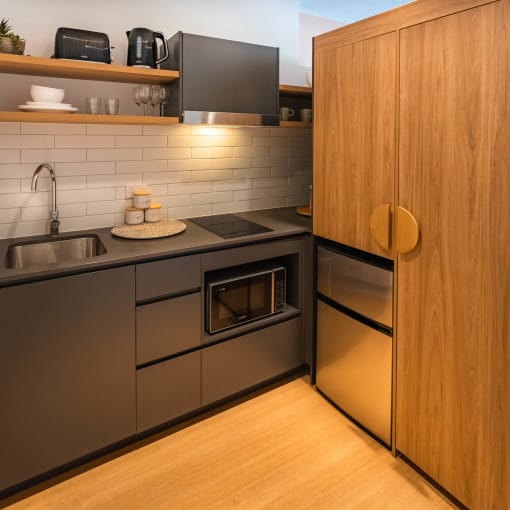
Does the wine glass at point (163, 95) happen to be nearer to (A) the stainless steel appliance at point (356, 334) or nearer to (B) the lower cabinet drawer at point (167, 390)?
(A) the stainless steel appliance at point (356, 334)

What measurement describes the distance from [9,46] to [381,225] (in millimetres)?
1766

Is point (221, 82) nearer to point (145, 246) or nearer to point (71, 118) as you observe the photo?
point (71, 118)

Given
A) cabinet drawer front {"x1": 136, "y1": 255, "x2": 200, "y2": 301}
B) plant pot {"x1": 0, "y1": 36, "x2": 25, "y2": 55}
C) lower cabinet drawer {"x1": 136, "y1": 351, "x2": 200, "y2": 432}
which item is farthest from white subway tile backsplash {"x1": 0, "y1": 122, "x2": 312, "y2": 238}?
lower cabinet drawer {"x1": 136, "y1": 351, "x2": 200, "y2": 432}

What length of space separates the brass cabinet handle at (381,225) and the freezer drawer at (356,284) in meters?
0.13

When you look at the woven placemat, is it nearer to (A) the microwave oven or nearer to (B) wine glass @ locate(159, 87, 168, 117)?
(A) the microwave oven

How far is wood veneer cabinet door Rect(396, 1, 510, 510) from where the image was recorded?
4.79 feet

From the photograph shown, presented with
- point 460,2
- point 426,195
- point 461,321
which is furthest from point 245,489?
point 460,2

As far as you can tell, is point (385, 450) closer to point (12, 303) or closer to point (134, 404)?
point (134, 404)

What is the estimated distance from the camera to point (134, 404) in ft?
6.72

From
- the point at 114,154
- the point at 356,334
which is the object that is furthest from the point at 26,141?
the point at 356,334

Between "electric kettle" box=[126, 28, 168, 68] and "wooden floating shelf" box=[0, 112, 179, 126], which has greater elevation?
"electric kettle" box=[126, 28, 168, 68]

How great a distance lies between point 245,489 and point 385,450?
691 mm

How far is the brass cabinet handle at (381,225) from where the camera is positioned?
6.17 ft

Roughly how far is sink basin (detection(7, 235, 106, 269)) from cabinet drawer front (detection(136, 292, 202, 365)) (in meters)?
0.39
